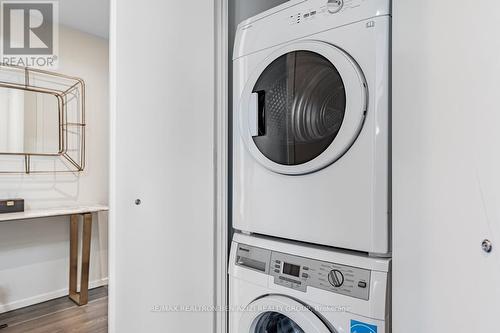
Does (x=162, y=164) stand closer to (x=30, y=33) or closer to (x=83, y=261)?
(x=83, y=261)

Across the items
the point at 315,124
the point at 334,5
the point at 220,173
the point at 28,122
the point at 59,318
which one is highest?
the point at 334,5

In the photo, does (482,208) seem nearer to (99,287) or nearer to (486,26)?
(486,26)

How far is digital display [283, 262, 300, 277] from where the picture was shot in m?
1.11

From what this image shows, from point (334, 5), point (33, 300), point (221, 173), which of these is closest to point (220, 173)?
point (221, 173)

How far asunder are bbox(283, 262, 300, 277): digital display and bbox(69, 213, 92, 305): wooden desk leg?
211cm

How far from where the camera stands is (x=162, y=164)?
1.32 metres

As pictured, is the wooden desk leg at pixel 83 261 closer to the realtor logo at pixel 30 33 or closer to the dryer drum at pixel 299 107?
the realtor logo at pixel 30 33

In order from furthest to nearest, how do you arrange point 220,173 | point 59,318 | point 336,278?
point 59,318, point 220,173, point 336,278

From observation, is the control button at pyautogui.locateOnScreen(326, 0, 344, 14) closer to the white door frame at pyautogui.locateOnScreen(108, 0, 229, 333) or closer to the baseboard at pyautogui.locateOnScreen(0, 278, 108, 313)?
the white door frame at pyautogui.locateOnScreen(108, 0, 229, 333)

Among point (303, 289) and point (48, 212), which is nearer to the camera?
point (303, 289)

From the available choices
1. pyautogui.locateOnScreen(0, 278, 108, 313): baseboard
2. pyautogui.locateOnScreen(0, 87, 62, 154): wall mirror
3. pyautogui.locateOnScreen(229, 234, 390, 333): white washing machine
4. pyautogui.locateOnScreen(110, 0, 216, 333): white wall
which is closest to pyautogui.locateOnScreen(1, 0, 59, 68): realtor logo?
pyautogui.locateOnScreen(0, 87, 62, 154): wall mirror

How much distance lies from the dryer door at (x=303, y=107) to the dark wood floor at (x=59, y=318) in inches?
76.1

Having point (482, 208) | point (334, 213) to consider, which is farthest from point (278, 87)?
point (482, 208)

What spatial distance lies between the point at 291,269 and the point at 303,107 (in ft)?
1.99
